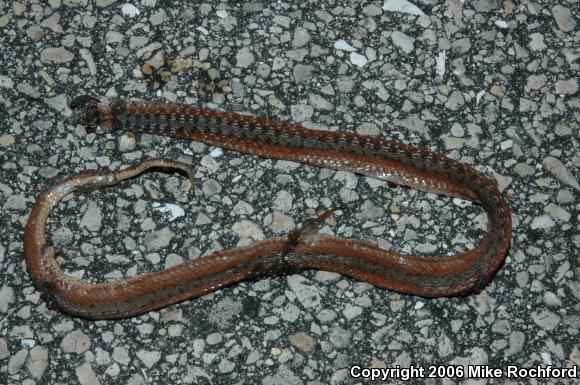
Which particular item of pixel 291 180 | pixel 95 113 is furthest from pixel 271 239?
pixel 95 113

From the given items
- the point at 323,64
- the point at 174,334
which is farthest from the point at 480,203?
the point at 174,334

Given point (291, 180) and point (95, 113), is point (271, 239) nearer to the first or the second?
point (291, 180)

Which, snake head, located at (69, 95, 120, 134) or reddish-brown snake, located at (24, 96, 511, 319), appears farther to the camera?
snake head, located at (69, 95, 120, 134)

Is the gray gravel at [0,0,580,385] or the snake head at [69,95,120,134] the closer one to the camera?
the gray gravel at [0,0,580,385]

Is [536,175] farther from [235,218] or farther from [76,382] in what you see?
[76,382]

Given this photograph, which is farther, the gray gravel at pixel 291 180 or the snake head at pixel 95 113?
the snake head at pixel 95 113
